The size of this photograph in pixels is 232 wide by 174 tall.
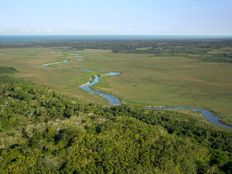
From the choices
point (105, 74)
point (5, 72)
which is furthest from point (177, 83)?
point (5, 72)

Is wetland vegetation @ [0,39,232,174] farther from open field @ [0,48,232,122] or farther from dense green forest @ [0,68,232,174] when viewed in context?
open field @ [0,48,232,122]

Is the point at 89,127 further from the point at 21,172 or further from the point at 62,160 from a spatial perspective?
the point at 21,172

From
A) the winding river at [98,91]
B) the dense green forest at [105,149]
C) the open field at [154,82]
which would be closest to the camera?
the dense green forest at [105,149]

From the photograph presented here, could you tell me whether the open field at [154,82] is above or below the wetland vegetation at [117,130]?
below

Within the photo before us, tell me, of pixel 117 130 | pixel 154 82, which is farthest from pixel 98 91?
pixel 117 130

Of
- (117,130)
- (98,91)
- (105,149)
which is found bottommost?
(98,91)

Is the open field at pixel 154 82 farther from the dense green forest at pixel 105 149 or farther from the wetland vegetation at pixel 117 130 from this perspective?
the dense green forest at pixel 105 149

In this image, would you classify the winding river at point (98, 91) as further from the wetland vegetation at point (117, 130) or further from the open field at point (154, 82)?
the open field at point (154, 82)

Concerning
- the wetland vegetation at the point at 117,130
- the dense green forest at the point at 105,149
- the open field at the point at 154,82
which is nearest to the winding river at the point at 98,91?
the wetland vegetation at the point at 117,130

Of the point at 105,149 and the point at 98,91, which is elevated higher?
the point at 105,149

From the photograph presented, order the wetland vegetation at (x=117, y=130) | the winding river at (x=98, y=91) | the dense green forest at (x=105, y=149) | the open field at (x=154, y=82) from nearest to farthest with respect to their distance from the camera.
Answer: the dense green forest at (x=105, y=149) → the wetland vegetation at (x=117, y=130) → the open field at (x=154, y=82) → the winding river at (x=98, y=91)

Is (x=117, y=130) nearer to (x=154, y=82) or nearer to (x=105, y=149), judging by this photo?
(x=105, y=149)

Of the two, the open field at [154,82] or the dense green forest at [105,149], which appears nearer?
the dense green forest at [105,149]
